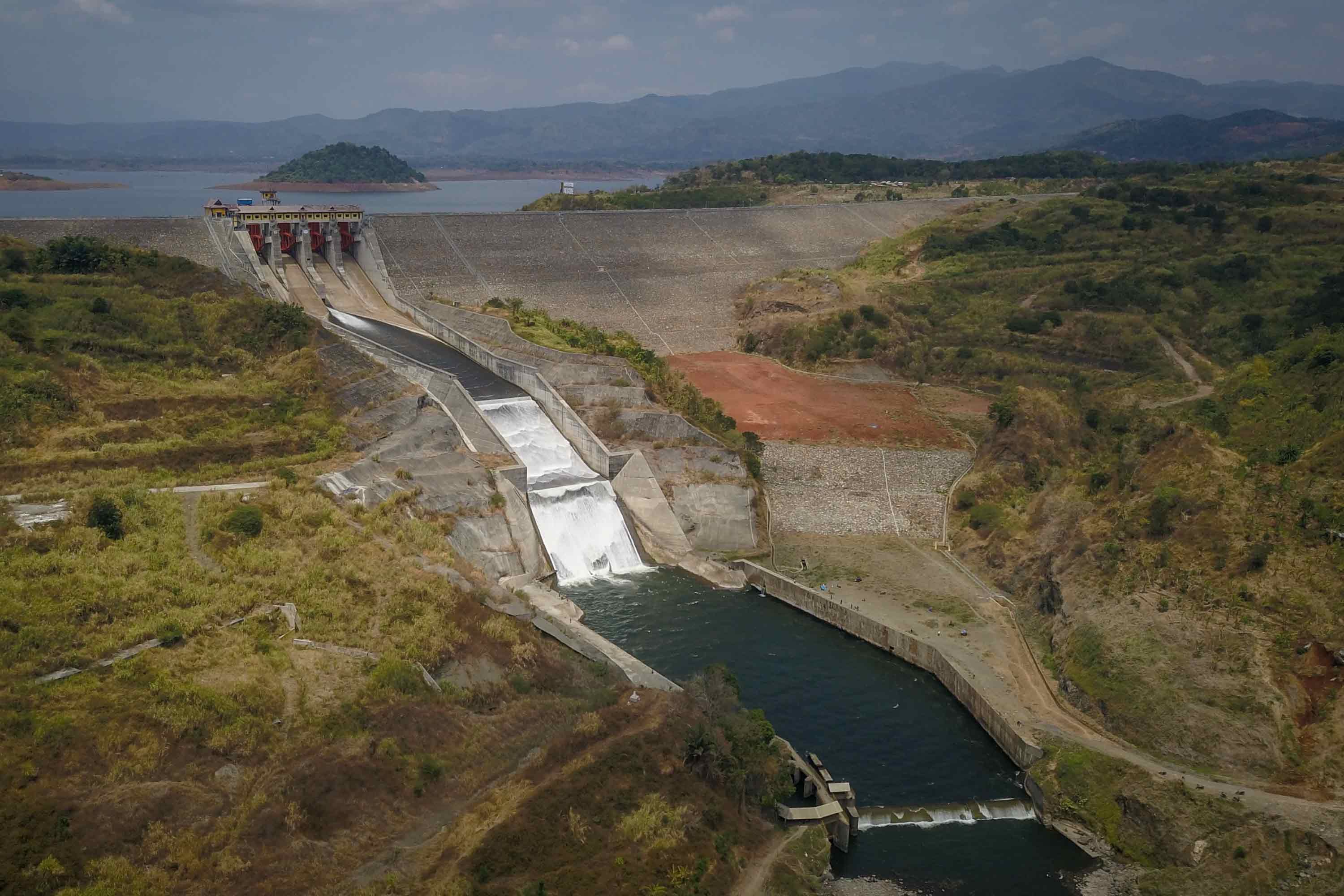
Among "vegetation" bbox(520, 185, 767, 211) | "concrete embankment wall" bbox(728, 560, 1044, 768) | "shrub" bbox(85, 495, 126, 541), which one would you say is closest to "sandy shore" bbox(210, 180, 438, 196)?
"vegetation" bbox(520, 185, 767, 211)

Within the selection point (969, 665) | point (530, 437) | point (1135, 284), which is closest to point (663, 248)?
point (1135, 284)

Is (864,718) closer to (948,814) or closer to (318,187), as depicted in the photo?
(948,814)

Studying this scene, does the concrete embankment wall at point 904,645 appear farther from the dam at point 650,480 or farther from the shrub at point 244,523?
the shrub at point 244,523

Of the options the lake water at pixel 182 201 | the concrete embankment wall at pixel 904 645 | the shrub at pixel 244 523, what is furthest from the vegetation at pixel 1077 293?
the lake water at pixel 182 201

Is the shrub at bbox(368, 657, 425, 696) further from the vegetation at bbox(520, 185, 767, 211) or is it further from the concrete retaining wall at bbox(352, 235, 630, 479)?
the vegetation at bbox(520, 185, 767, 211)

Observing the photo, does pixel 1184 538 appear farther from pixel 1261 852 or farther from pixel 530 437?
pixel 530 437

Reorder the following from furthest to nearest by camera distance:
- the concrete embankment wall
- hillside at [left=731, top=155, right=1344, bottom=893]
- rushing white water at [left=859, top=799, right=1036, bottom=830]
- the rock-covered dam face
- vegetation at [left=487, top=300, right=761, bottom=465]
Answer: the rock-covered dam face → vegetation at [left=487, top=300, right=761, bottom=465] → the concrete embankment wall → hillside at [left=731, top=155, right=1344, bottom=893] → rushing white water at [left=859, top=799, right=1036, bottom=830]
